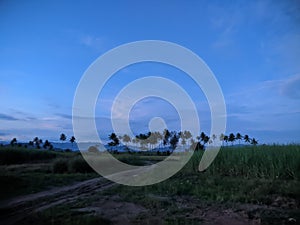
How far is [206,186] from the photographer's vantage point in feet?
28.8

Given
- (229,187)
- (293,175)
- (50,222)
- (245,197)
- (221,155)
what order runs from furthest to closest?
1. (221,155)
2. (293,175)
3. (229,187)
4. (245,197)
5. (50,222)

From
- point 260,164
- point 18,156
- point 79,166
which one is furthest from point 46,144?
point 260,164

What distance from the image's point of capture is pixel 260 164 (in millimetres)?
10516

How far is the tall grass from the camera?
30.4ft

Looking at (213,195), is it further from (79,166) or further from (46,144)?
(46,144)

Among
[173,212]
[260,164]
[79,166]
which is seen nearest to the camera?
[173,212]

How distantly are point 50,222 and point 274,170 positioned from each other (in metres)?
7.50

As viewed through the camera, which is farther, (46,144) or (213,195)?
(46,144)

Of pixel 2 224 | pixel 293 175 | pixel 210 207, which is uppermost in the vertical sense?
pixel 293 175

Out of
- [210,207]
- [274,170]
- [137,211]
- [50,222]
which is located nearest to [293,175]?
[274,170]

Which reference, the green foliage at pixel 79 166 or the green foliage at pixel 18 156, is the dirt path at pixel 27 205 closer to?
the green foliage at pixel 79 166

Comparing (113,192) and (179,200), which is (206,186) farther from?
(113,192)

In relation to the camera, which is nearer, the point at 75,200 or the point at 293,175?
the point at 75,200

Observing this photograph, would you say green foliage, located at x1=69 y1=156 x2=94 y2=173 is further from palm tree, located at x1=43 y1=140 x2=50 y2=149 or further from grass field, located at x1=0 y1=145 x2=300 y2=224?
palm tree, located at x1=43 y1=140 x2=50 y2=149
